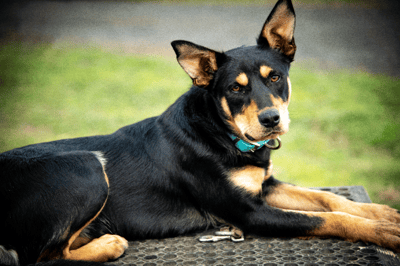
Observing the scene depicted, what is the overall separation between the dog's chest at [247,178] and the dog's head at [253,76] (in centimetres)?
26

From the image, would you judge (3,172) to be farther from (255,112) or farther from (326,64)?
(326,64)

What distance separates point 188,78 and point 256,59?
779 centimetres

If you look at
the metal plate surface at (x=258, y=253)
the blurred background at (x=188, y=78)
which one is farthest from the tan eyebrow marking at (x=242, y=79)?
the blurred background at (x=188, y=78)

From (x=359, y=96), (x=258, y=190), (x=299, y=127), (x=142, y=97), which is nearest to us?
(x=258, y=190)

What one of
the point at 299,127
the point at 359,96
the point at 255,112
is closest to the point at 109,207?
the point at 255,112

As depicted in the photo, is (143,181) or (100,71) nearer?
(143,181)

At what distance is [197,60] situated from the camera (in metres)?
3.05

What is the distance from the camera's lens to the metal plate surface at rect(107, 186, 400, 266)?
2.62 meters

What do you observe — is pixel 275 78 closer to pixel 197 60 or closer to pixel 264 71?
pixel 264 71

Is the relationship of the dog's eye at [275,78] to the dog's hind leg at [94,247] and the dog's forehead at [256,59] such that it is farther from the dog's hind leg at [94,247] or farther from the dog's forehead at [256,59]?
the dog's hind leg at [94,247]

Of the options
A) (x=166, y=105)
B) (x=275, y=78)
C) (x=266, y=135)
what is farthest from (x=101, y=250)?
(x=166, y=105)

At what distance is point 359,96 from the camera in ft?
28.9

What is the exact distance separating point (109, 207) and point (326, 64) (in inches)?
367

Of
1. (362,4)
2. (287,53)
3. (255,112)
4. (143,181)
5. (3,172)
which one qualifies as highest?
(362,4)
